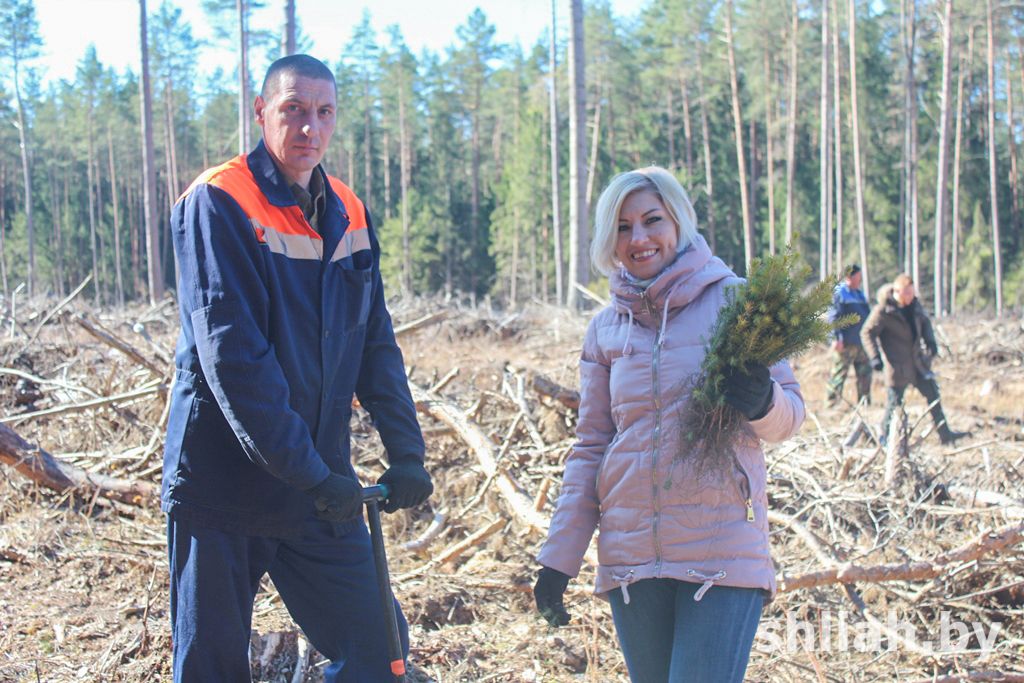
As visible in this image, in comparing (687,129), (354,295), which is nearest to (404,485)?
(354,295)

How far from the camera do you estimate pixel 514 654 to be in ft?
13.6

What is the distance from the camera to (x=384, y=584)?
2.76 m

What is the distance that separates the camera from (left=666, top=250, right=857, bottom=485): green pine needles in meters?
2.39

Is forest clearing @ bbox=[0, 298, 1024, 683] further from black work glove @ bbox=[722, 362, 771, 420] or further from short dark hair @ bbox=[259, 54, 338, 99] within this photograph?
short dark hair @ bbox=[259, 54, 338, 99]

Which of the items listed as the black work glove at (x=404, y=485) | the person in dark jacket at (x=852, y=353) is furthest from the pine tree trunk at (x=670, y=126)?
the black work glove at (x=404, y=485)

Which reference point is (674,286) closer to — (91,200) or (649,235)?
(649,235)

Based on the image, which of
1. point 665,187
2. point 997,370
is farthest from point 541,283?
point 665,187

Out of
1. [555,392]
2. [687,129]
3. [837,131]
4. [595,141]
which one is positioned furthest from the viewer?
[687,129]

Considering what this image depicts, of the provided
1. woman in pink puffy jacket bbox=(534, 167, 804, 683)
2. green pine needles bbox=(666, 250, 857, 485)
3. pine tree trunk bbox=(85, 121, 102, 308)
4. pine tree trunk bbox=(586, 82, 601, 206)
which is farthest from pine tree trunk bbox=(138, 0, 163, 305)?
pine tree trunk bbox=(85, 121, 102, 308)

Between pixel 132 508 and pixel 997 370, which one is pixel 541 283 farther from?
pixel 132 508

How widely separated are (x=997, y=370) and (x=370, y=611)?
15.8m

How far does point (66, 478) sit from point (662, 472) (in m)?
4.39

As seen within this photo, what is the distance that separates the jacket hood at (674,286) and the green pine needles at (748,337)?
14 cm

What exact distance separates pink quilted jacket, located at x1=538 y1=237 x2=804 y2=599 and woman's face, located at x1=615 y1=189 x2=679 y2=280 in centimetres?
7
